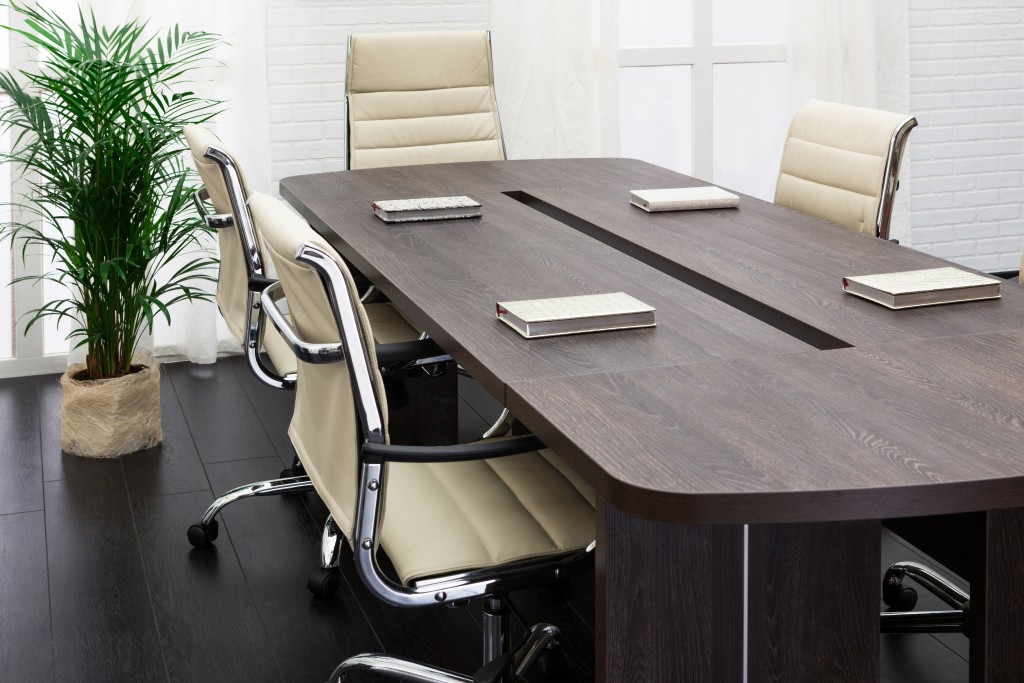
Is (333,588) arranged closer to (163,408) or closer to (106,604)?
(106,604)

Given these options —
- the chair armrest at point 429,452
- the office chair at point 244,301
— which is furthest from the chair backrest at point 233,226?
the chair armrest at point 429,452

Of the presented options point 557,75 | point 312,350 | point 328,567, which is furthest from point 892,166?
point 557,75

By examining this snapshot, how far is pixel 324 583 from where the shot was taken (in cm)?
248

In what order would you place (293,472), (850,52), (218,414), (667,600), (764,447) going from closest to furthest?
(764,447) → (667,600) → (293,472) → (218,414) → (850,52)

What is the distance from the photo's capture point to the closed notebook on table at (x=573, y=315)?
183 cm

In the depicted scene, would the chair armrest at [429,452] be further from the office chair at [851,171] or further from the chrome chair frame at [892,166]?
the chrome chair frame at [892,166]

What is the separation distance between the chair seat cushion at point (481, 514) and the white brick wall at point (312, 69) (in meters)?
2.67

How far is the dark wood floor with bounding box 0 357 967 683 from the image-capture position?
226cm

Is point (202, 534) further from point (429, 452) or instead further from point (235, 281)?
point (429, 452)

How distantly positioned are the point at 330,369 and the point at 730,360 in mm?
567

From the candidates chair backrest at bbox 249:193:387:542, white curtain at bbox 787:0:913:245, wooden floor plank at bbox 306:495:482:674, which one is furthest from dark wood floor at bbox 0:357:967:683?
white curtain at bbox 787:0:913:245

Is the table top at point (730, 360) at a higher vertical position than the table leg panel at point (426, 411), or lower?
higher

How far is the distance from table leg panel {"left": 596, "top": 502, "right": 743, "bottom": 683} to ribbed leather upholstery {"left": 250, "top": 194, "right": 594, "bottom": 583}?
23cm

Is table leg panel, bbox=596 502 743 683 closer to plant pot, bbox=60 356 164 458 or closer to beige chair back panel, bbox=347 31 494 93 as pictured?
plant pot, bbox=60 356 164 458
